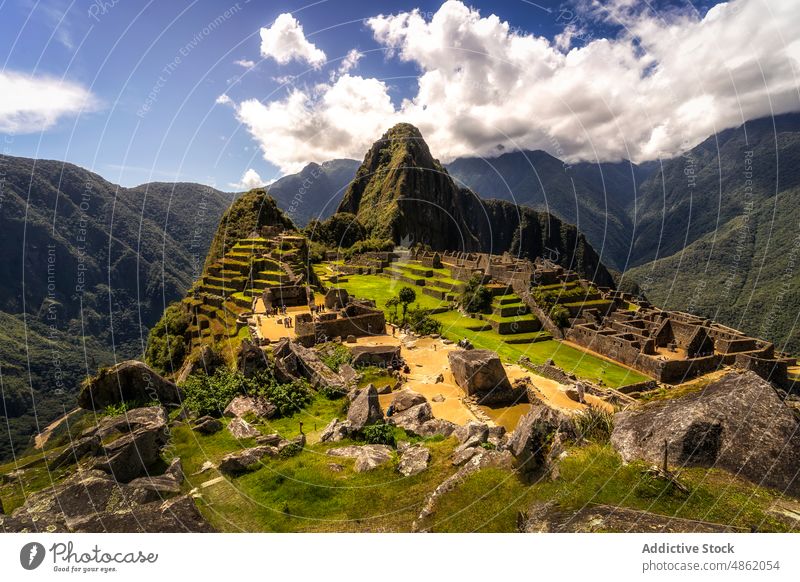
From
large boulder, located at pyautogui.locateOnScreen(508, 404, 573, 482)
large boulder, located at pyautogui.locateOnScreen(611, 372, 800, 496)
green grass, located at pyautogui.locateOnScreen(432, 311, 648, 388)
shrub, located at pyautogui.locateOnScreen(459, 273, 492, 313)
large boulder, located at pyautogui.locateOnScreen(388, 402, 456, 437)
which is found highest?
shrub, located at pyautogui.locateOnScreen(459, 273, 492, 313)

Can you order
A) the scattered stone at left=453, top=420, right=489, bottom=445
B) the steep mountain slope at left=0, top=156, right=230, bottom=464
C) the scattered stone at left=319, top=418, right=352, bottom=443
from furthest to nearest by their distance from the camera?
the steep mountain slope at left=0, top=156, right=230, bottom=464, the scattered stone at left=319, top=418, right=352, bottom=443, the scattered stone at left=453, top=420, right=489, bottom=445

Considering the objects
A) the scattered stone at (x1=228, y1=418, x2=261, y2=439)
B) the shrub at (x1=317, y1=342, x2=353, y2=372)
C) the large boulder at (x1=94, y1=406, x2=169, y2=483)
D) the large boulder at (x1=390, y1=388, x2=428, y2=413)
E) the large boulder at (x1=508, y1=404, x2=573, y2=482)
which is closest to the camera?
the large boulder at (x1=508, y1=404, x2=573, y2=482)

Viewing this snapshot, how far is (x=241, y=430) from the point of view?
52.6ft

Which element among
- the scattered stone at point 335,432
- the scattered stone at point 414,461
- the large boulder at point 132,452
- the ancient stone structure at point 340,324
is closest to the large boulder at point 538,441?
the scattered stone at point 414,461

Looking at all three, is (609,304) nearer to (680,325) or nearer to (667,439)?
(680,325)

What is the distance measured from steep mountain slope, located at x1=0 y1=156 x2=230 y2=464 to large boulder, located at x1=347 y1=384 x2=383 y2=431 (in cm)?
10363

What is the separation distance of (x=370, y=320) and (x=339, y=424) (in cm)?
2165

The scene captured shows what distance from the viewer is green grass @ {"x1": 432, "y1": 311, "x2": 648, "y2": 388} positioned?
44625mm

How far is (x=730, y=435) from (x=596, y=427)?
121 inches

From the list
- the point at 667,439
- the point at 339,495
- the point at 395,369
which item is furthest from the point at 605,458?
the point at 395,369

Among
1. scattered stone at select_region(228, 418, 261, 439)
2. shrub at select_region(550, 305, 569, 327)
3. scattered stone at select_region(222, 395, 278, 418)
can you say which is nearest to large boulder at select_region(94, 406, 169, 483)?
scattered stone at select_region(228, 418, 261, 439)

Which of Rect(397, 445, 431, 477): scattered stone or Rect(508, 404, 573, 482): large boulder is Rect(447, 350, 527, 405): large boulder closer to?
Rect(397, 445, 431, 477): scattered stone

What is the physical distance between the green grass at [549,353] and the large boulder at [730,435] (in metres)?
31.5

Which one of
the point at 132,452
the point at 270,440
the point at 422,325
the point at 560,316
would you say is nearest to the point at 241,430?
the point at 270,440
